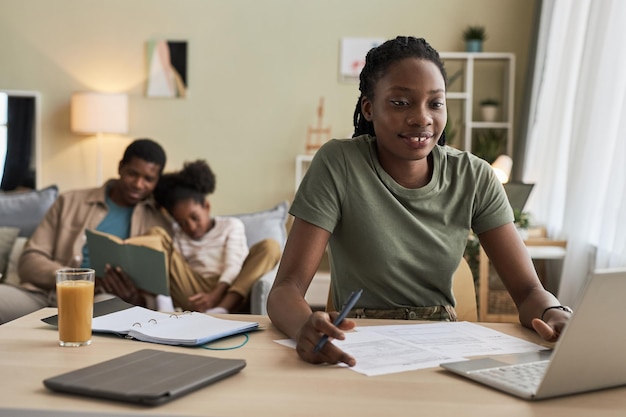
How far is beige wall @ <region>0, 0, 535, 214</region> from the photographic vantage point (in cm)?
508

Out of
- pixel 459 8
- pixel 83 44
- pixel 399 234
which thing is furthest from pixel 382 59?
pixel 83 44

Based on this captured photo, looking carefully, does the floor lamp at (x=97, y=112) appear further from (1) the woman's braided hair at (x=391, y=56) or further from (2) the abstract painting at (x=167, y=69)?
(1) the woman's braided hair at (x=391, y=56)

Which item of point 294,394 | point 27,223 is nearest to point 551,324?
point 294,394

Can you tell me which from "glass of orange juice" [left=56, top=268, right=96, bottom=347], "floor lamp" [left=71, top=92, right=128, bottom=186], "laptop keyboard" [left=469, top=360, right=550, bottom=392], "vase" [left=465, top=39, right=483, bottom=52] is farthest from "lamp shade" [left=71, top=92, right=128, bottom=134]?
"laptop keyboard" [left=469, top=360, right=550, bottom=392]

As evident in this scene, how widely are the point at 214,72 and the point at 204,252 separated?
2.05 metres

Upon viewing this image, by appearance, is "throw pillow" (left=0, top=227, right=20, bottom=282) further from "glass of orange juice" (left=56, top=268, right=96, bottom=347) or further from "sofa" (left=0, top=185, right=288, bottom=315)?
"glass of orange juice" (left=56, top=268, right=96, bottom=347)

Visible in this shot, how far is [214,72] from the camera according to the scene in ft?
16.8

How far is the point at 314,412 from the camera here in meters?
0.96

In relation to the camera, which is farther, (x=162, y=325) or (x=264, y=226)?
(x=264, y=226)

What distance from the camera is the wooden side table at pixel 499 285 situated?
3.69 meters

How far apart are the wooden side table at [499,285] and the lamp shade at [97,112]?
2.38m

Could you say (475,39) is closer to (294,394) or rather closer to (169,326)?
(169,326)

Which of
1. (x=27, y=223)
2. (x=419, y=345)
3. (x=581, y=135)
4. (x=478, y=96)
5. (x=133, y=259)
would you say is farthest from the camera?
(x=478, y=96)

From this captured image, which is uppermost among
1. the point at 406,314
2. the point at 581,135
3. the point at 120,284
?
the point at 581,135
